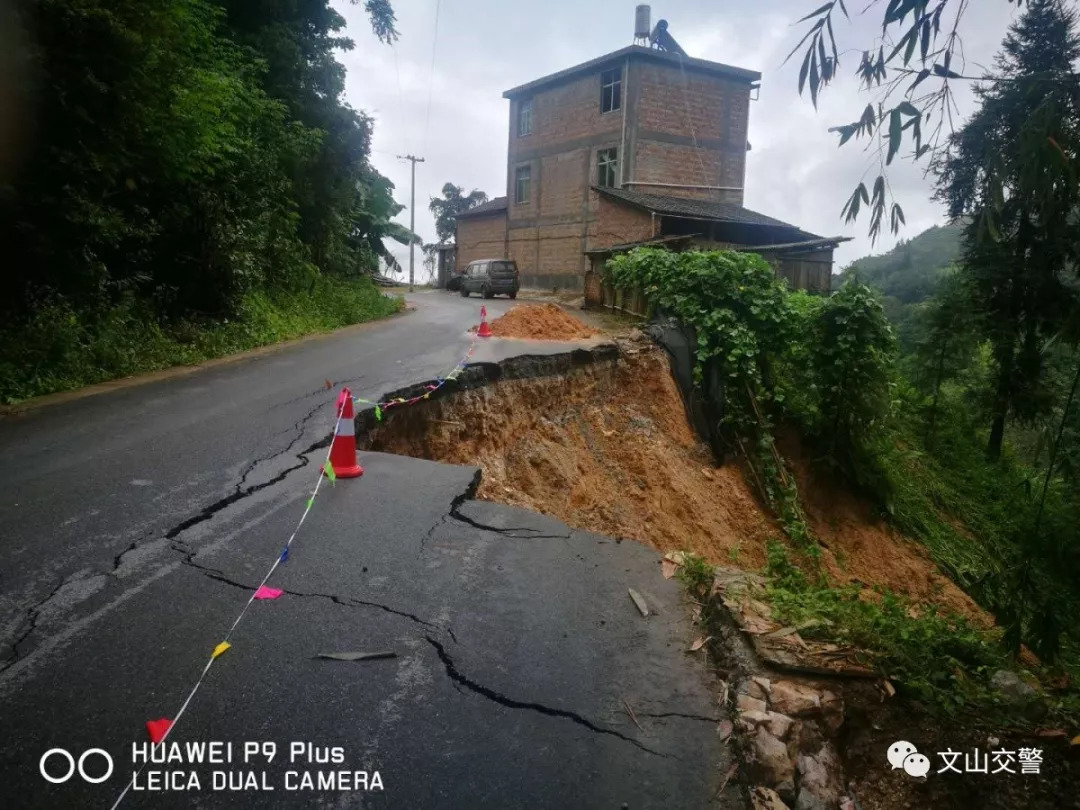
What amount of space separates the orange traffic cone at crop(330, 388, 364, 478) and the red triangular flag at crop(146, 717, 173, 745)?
116 inches

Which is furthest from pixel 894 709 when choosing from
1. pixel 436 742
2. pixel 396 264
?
pixel 396 264

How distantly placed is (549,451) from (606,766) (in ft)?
23.3

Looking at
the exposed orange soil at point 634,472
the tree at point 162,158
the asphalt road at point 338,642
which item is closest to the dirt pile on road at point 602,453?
the exposed orange soil at point 634,472

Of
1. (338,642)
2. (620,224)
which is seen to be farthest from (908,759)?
(620,224)

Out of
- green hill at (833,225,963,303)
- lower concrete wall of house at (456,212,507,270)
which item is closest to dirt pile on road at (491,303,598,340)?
lower concrete wall of house at (456,212,507,270)

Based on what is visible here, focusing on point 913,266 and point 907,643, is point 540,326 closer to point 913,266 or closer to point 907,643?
point 907,643

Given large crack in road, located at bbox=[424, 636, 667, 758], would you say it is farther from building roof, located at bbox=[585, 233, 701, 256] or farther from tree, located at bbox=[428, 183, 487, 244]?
tree, located at bbox=[428, 183, 487, 244]

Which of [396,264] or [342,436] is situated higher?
[396,264]

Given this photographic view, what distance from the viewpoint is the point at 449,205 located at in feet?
158

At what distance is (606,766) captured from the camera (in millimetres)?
2537

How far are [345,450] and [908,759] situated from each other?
424 centimetres

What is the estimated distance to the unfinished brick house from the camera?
23.7 meters

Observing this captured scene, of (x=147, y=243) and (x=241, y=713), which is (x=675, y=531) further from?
(x=147, y=243)

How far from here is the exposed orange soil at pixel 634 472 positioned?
27.4 ft
